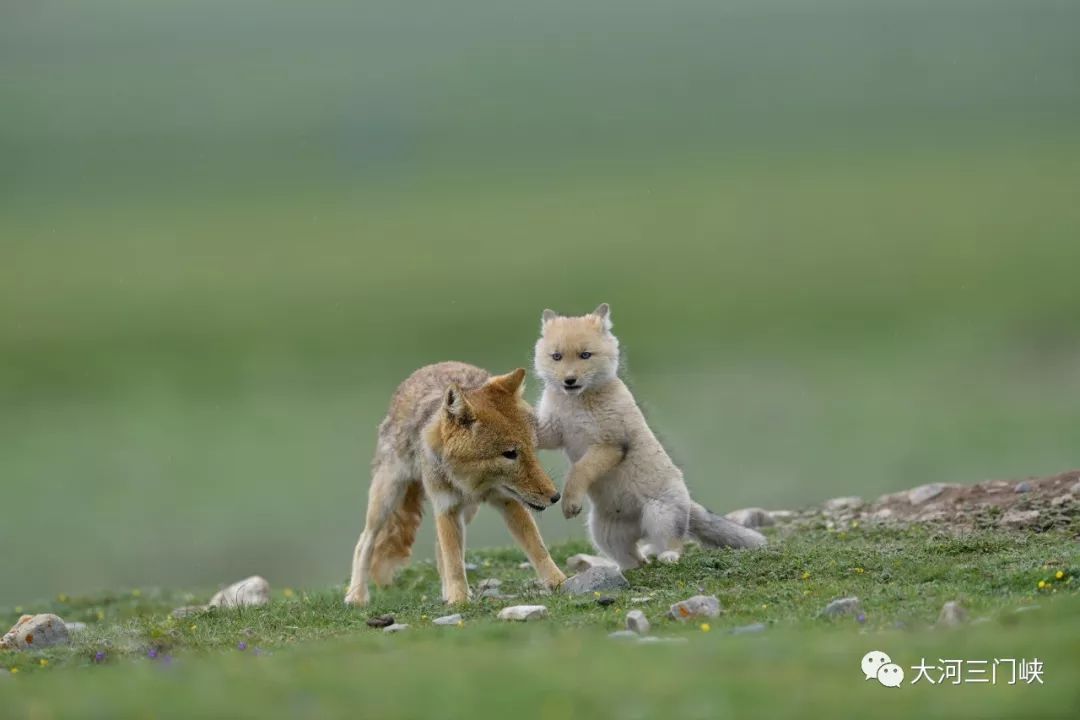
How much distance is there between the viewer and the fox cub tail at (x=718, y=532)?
1385cm

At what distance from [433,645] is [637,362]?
106 feet

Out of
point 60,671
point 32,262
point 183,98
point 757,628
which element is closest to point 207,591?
point 60,671

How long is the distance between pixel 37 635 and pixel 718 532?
5651 millimetres

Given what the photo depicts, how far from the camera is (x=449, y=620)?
11.4m

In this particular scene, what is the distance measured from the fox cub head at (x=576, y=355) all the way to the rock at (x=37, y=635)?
14.1 ft

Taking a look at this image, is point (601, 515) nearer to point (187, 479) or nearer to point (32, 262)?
point (187, 479)

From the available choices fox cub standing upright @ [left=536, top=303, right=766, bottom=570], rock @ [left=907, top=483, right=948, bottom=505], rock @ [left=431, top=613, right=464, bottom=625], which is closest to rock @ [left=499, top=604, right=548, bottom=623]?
rock @ [left=431, top=613, right=464, bottom=625]

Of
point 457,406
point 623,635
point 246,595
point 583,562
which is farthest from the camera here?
point 246,595

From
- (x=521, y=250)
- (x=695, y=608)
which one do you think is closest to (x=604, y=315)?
(x=695, y=608)

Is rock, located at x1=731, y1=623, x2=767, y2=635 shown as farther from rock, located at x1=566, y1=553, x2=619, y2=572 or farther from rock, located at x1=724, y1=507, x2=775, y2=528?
rock, located at x1=724, y1=507, x2=775, y2=528

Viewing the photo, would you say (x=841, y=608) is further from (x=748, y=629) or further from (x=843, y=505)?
(x=843, y=505)

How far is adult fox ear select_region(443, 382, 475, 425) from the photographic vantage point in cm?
1234

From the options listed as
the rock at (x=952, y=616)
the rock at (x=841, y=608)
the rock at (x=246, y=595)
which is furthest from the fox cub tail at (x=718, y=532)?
the rock at (x=952, y=616)

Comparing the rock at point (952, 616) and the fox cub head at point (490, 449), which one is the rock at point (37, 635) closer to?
the fox cub head at point (490, 449)
